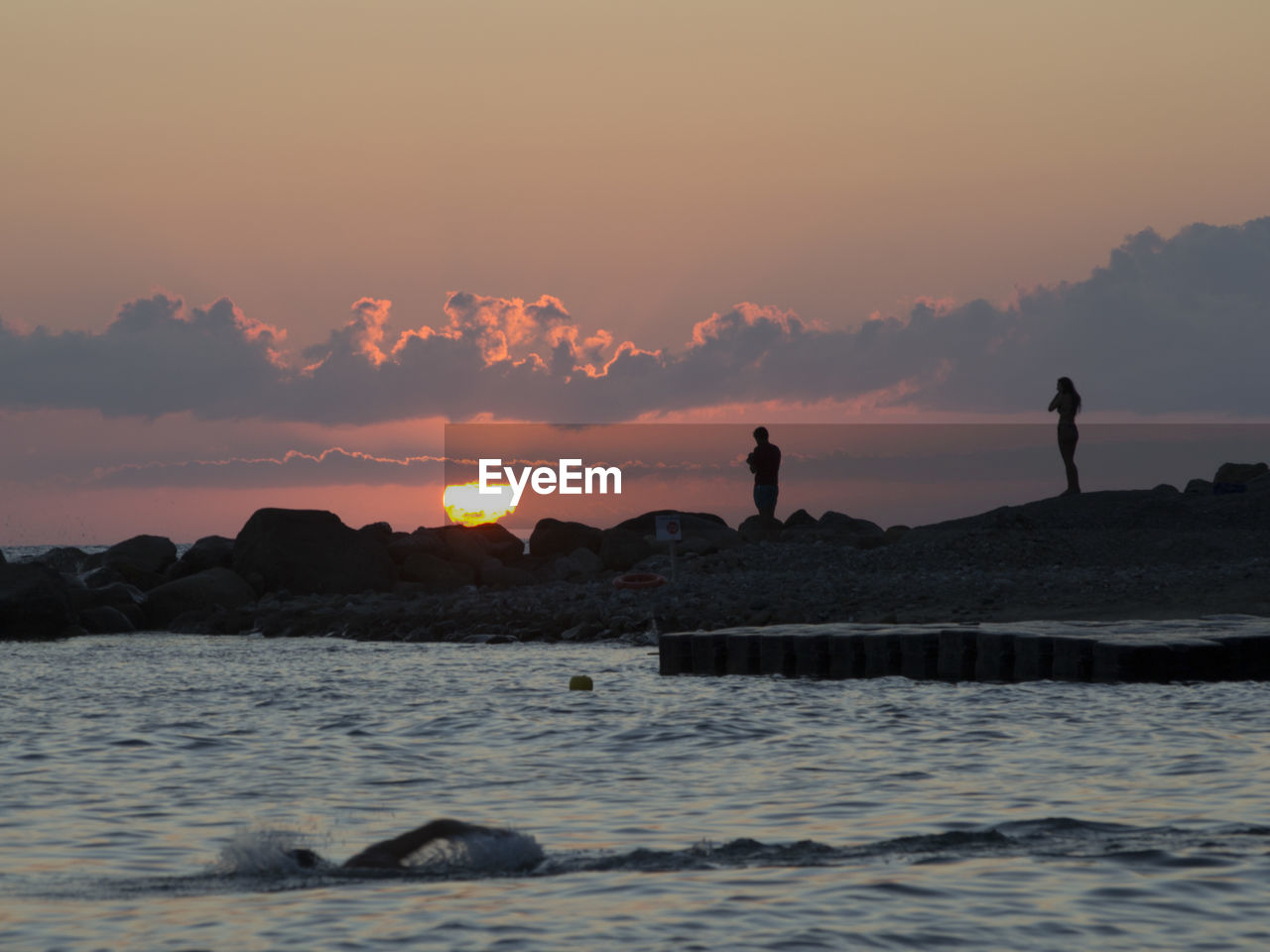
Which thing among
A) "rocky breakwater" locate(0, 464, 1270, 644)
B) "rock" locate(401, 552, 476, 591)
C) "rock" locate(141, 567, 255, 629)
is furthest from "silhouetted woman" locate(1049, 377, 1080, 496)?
"rock" locate(141, 567, 255, 629)

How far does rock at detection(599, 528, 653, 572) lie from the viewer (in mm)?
33844

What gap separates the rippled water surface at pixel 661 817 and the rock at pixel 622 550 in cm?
1715

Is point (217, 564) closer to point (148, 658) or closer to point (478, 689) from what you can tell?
point (148, 658)

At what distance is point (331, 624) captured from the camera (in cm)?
2934

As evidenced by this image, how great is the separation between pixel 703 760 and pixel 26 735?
6.56m

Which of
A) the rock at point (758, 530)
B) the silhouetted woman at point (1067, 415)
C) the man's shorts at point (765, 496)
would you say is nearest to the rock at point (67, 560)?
the rock at point (758, 530)

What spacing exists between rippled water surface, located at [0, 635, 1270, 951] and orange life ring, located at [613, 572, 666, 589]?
1048cm

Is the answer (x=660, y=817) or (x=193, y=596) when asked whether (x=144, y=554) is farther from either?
(x=660, y=817)

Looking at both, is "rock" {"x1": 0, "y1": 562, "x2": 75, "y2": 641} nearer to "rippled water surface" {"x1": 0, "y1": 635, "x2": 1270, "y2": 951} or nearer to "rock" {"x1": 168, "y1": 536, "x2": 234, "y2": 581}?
"rock" {"x1": 168, "y1": 536, "x2": 234, "y2": 581}

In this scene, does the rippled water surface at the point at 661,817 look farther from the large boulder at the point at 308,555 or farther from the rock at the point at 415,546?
the rock at the point at 415,546

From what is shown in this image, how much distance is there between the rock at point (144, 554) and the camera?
3734cm

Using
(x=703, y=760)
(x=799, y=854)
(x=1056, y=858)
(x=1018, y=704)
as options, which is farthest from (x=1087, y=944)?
(x=1018, y=704)

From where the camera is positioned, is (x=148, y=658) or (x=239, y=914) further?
(x=148, y=658)

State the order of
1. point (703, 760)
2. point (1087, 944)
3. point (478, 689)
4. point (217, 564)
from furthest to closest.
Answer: point (217, 564) < point (478, 689) < point (703, 760) < point (1087, 944)
